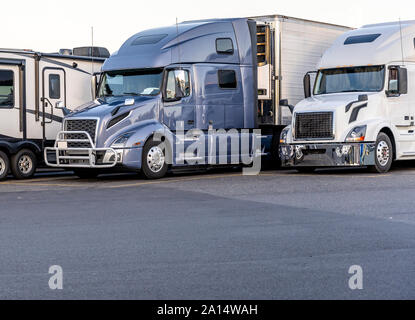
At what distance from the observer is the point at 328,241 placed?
30.0 feet

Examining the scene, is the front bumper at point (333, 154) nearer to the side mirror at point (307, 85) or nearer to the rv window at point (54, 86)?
the side mirror at point (307, 85)

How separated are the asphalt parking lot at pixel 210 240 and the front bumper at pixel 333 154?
193 cm

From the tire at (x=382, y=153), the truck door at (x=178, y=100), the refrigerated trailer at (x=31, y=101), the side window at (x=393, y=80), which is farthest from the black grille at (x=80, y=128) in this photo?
the side window at (x=393, y=80)

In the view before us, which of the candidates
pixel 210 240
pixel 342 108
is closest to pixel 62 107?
pixel 342 108

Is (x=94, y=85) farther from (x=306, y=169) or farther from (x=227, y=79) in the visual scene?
(x=306, y=169)

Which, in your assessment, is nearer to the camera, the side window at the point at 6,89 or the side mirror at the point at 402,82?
the side window at the point at 6,89

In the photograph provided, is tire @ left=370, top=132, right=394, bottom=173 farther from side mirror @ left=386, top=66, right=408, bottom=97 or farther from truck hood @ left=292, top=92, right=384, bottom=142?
side mirror @ left=386, top=66, right=408, bottom=97

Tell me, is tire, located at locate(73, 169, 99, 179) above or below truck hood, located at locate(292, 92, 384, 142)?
below

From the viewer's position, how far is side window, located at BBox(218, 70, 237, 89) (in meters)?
20.2

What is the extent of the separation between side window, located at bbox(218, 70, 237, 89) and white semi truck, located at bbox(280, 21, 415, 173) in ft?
5.91

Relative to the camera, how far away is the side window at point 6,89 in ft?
62.2

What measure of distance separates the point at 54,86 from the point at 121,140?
10.00 feet

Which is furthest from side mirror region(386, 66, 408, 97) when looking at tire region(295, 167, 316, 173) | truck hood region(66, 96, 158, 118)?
truck hood region(66, 96, 158, 118)

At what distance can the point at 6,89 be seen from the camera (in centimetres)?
1905
